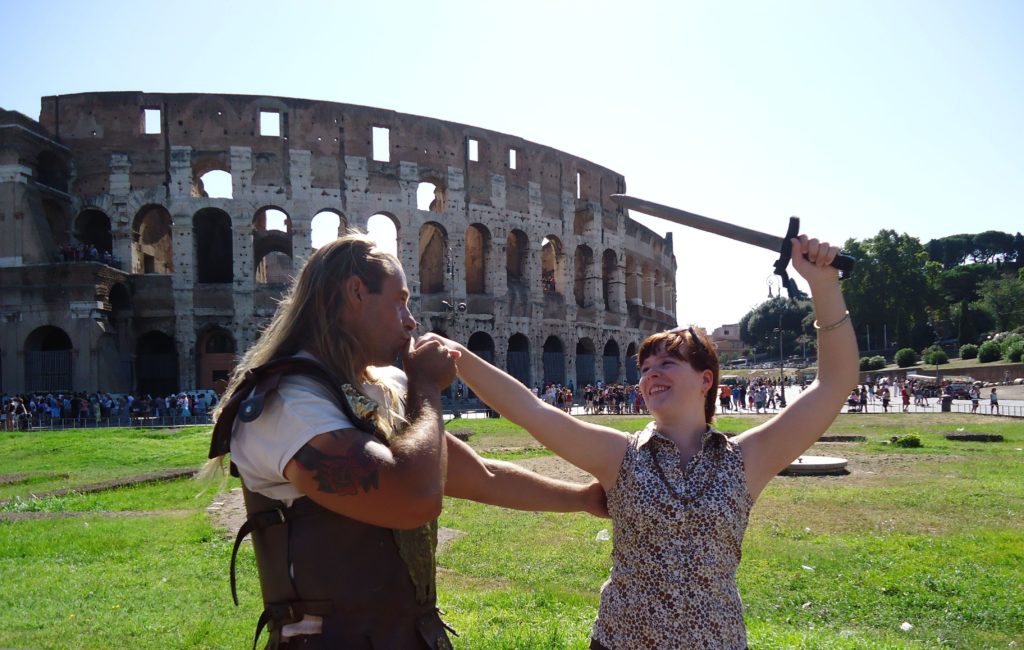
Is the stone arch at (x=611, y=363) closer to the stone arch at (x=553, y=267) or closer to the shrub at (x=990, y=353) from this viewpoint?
the stone arch at (x=553, y=267)

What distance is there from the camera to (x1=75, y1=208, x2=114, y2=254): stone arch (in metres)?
28.2

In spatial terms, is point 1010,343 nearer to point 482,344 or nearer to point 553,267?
point 553,267

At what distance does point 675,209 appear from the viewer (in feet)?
8.77

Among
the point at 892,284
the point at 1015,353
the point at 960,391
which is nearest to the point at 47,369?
the point at 960,391

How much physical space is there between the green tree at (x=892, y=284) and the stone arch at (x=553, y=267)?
33186 millimetres

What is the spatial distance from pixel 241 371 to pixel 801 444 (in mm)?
1647

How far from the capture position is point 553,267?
39.4 m

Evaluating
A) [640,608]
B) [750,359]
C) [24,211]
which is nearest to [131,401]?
[24,211]

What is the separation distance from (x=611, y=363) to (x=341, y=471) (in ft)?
119

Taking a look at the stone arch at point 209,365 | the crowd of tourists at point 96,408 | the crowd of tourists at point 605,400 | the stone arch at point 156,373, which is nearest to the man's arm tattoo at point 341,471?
the crowd of tourists at point 96,408

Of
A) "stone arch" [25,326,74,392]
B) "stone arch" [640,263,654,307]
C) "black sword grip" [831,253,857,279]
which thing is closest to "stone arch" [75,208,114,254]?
"stone arch" [25,326,74,392]

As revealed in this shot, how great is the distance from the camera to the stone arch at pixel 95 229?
92.7ft

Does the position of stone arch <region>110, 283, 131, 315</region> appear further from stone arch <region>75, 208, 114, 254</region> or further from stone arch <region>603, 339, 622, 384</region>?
stone arch <region>603, 339, 622, 384</region>

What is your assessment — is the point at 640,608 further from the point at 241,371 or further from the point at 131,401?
the point at 131,401
